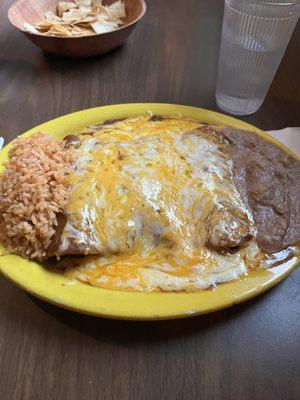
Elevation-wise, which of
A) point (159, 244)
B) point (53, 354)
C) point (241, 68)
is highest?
point (241, 68)

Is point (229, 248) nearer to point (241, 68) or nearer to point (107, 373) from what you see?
point (107, 373)

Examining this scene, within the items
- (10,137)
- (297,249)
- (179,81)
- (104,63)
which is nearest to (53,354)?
(297,249)

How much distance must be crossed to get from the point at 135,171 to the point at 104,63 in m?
0.96

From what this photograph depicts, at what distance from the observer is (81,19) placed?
164 centimetres

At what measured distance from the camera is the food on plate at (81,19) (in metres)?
1.58

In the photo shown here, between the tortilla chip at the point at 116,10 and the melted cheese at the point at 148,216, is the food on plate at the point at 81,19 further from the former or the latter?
the melted cheese at the point at 148,216

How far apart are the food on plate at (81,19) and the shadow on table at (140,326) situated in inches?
47.6

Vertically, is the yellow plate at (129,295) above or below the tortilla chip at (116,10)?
below

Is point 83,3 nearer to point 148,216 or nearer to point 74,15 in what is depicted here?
point 74,15

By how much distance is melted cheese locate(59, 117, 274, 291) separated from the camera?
867mm

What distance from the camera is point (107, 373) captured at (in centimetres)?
77

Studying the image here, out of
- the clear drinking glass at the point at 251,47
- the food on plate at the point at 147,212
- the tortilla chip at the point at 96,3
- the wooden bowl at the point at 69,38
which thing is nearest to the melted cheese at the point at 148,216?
the food on plate at the point at 147,212

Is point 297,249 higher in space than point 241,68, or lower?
lower

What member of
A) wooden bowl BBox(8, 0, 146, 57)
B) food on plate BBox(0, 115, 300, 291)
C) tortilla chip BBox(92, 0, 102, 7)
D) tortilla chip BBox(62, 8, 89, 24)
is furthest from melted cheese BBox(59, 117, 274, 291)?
tortilla chip BBox(92, 0, 102, 7)
